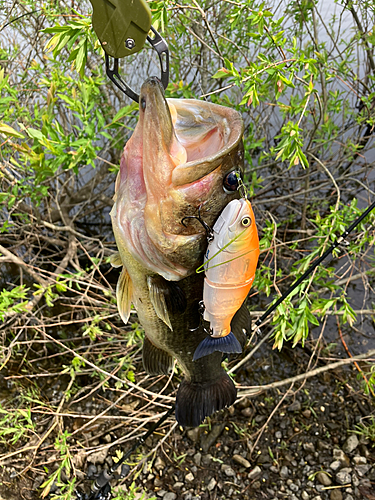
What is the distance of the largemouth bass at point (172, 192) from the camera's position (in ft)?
3.20

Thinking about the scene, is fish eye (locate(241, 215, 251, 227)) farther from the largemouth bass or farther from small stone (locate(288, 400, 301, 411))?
small stone (locate(288, 400, 301, 411))

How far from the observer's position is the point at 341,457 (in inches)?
114

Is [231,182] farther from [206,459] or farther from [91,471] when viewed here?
[91,471]

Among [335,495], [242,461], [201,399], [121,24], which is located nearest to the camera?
[121,24]

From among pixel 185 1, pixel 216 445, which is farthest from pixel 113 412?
pixel 185 1

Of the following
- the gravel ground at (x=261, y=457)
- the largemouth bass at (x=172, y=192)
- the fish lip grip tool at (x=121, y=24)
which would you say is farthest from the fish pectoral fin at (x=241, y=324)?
the gravel ground at (x=261, y=457)

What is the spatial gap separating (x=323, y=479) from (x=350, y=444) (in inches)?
15.5

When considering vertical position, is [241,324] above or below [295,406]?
above

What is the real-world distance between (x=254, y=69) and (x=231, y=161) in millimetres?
1288

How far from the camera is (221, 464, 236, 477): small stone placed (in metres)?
2.85

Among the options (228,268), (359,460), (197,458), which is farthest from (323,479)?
(228,268)

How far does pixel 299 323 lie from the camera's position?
91.4 inches

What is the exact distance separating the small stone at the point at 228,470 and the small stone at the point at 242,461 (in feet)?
0.25

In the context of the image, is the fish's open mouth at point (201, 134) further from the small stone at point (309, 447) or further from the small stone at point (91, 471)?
the small stone at point (309, 447)
